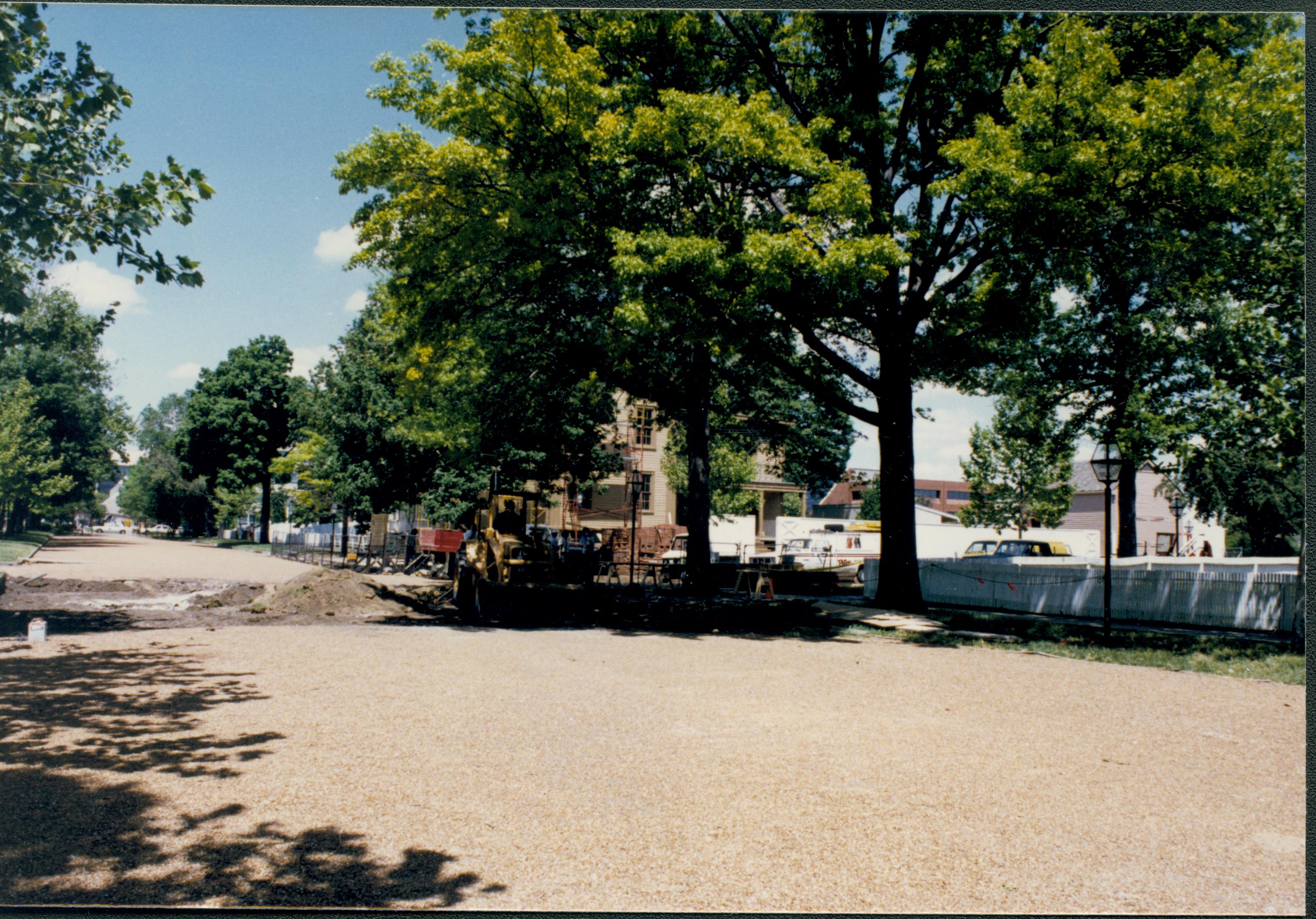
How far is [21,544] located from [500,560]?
17.0 m

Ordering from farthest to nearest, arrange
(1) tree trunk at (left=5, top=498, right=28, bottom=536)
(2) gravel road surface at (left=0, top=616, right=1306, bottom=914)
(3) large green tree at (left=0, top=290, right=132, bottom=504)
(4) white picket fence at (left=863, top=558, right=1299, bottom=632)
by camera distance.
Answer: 1. (1) tree trunk at (left=5, top=498, right=28, bottom=536)
2. (4) white picket fence at (left=863, top=558, right=1299, bottom=632)
3. (3) large green tree at (left=0, top=290, right=132, bottom=504)
4. (2) gravel road surface at (left=0, top=616, right=1306, bottom=914)

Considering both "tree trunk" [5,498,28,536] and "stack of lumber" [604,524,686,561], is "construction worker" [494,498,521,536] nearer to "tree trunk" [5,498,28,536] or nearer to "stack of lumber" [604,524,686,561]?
"tree trunk" [5,498,28,536]

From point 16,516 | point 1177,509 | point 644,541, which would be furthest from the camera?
point 644,541

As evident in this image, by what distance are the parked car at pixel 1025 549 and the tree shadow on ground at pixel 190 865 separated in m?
25.4

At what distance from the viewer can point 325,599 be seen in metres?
18.2

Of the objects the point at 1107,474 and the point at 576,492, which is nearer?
the point at 1107,474

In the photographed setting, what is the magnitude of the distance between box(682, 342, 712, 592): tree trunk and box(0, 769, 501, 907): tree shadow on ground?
16104 mm

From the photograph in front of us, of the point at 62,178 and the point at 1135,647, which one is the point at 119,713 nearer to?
the point at 62,178

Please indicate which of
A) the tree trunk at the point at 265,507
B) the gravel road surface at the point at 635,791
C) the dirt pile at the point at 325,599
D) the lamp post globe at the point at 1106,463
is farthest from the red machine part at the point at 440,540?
the lamp post globe at the point at 1106,463

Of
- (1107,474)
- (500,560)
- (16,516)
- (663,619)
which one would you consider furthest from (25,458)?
(1107,474)

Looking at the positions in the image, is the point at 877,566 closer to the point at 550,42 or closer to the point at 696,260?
the point at 696,260

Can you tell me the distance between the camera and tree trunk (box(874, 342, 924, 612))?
57.3 ft

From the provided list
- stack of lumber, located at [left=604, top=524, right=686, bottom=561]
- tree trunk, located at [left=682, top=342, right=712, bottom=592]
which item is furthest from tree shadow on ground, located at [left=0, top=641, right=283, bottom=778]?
stack of lumber, located at [left=604, top=524, right=686, bottom=561]

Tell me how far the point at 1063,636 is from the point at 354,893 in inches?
557
